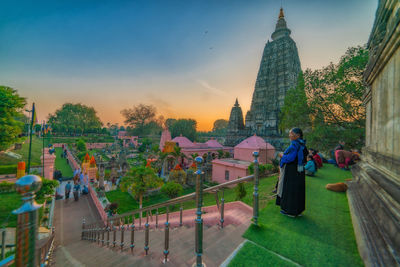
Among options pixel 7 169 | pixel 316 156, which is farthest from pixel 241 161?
pixel 7 169

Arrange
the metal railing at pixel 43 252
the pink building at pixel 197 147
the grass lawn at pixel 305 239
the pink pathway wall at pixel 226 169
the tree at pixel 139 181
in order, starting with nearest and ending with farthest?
the grass lawn at pixel 305 239 < the metal railing at pixel 43 252 < the tree at pixel 139 181 < the pink pathway wall at pixel 226 169 < the pink building at pixel 197 147

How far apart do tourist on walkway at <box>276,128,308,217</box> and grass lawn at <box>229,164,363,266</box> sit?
24cm

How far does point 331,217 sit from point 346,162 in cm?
705

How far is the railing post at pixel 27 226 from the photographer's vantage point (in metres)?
0.95

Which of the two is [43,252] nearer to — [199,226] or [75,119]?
[199,226]

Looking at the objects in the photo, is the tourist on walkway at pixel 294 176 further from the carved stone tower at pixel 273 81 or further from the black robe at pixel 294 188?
the carved stone tower at pixel 273 81

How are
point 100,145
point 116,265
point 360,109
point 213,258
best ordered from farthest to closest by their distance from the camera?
1. point 100,145
2. point 360,109
3. point 116,265
4. point 213,258

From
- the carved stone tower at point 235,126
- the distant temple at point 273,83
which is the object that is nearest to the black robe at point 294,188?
the distant temple at point 273,83

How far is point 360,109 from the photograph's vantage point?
32.2 ft

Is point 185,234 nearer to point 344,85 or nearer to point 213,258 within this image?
point 213,258

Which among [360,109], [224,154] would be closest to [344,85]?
[360,109]

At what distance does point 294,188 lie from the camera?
3.01m

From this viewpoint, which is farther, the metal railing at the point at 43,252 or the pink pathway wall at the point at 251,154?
the pink pathway wall at the point at 251,154

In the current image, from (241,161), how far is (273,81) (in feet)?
54.6
